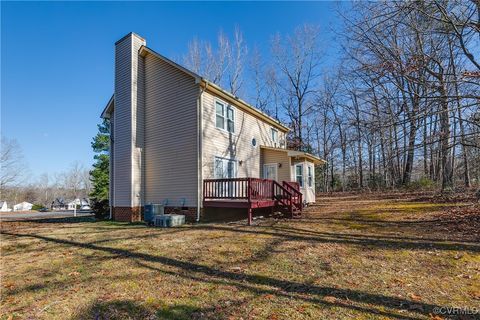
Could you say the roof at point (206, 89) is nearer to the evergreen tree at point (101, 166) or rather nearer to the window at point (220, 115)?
the window at point (220, 115)

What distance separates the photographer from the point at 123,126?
13.0 m

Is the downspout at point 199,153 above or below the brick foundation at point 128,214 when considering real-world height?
above

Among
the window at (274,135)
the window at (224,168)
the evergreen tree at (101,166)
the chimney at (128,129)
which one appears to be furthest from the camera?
the evergreen tree at (101,166)

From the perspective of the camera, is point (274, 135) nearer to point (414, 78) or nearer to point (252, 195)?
point (252, 195)

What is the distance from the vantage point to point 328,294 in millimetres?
4039

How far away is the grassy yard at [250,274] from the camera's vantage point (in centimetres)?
371

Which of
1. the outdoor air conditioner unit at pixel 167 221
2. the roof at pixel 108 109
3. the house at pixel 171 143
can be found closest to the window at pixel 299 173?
the house at pixel 171 143

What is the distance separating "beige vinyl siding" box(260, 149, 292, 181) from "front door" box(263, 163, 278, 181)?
7.3 inches

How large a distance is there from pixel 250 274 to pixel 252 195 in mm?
5761

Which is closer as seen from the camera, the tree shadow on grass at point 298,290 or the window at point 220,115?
the tree shadow on grass at point 298,290

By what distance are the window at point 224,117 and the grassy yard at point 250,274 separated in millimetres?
6176

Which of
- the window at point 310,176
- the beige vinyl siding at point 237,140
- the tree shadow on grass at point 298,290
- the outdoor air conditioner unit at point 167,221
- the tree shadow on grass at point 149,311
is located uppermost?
the beige vinyl siding at point 237,140

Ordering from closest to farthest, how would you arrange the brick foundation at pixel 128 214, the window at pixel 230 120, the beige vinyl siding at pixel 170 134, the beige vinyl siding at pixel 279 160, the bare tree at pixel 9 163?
the beige vinyl siding at pixel 170 134 < the brick foundation at pixel 128 214 < the window at pixel 230 120 < the beige vinyl siding at pixel 279 160 < the bare tree at pixel 9 163

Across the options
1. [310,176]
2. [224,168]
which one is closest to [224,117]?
[224,168]
